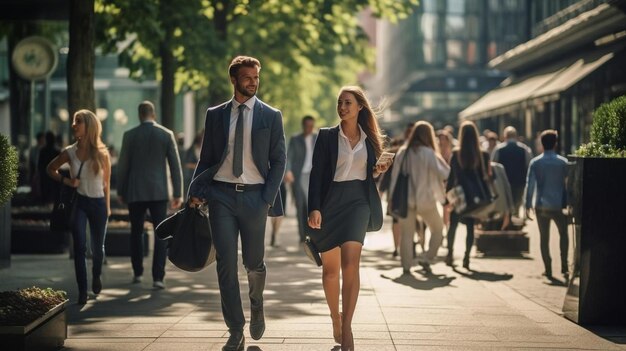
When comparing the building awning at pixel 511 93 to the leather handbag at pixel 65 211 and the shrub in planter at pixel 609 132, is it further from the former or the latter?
the leather handbag at pixel 65 211

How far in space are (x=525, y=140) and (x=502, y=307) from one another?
1987 centimetres

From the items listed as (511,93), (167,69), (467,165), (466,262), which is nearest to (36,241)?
(466,262)

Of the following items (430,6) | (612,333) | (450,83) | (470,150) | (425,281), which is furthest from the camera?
(430,6)

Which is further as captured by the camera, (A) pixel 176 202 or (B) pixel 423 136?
(B) pixel 423 136

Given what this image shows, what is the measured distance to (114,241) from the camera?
15539mm

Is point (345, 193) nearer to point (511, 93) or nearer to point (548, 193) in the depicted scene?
point (548, 193)

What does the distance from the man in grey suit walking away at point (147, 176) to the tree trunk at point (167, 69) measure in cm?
822

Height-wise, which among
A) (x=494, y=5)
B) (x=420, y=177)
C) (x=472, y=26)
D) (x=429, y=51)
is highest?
(x=494, y=5)

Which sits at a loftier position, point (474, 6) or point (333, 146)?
point (474, 6)

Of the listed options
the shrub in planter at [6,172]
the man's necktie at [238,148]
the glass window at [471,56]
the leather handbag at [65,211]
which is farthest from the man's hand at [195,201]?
the glass window at [471,56]

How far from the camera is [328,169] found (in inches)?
313

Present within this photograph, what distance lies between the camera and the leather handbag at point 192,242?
7836mm

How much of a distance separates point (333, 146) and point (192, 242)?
1169 millimetres

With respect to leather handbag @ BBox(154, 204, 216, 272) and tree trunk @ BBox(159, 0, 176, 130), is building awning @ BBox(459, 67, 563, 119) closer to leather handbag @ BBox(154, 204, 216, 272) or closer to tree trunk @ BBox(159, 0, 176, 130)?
tree trunk @ BBox(159, 0, 176, 130)
